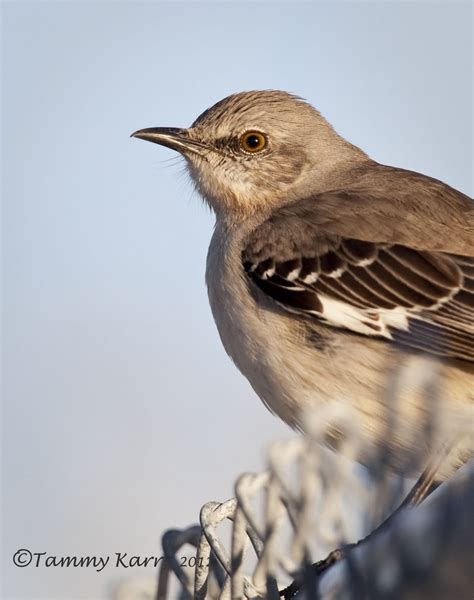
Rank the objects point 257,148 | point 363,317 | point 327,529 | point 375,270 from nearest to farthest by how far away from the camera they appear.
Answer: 1. point 327,529
2. point 363,317
3. point 375,270
4. point 257,148

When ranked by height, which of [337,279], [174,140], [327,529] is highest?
[174,140]

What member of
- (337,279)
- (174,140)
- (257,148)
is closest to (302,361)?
(337,279)

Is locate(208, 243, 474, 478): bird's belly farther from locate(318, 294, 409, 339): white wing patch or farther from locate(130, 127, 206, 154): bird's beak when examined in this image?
locate(130, 127, 206, 154): bird's beak

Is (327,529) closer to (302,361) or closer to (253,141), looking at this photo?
(302,361)

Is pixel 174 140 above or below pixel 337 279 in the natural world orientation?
above

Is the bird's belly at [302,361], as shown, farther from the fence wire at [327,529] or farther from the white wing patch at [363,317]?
the fence wire at [327,529]

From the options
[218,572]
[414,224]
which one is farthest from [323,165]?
[218,572]

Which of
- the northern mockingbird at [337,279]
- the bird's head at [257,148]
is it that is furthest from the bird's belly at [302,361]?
the bird's head at [257,148]
